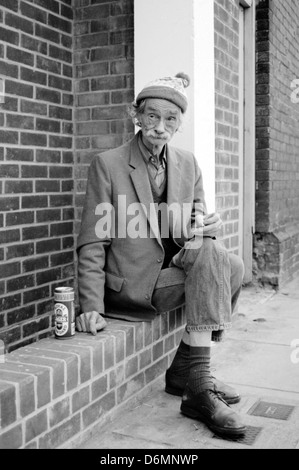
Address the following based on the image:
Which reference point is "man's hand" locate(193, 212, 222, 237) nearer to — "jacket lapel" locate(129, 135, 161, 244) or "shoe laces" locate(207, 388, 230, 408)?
"jacket lapel" locate(129, 135, 161, 244)

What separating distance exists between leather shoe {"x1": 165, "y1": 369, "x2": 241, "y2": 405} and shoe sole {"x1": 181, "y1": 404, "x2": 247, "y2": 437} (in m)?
0.18

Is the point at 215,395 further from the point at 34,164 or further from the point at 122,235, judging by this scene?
the point at 34,164

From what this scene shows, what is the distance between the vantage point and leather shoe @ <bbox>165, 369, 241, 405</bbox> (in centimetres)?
307

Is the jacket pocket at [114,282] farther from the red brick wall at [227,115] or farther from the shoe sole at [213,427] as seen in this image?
the red brick wall at [227,115]

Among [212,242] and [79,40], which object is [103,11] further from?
[212,242]

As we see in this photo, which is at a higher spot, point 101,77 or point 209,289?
point 101,77

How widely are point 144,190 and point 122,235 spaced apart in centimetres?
26

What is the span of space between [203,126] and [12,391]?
2.30 meters

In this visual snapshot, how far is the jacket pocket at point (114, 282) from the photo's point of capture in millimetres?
3129

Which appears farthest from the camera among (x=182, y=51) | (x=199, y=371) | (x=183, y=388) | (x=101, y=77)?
(x=101, y=77)

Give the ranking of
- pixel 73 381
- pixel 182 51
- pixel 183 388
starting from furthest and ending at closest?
pixel 182 51 < pixel 183 388 < pixel 73 381

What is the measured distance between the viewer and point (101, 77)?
4.08 m

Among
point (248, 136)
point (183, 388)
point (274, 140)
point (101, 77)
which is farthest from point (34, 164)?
point (274, 140)

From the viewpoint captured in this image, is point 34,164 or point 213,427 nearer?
point 213,427
